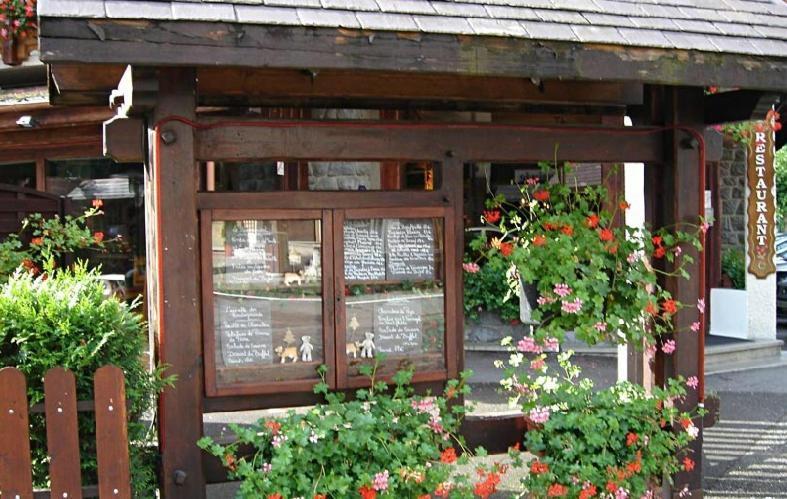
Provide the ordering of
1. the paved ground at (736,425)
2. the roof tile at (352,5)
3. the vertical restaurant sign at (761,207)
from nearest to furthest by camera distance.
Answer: the roof tile at (352,5) < the paved ground at (736,425) < the vertical restaurant sign at (761,207)

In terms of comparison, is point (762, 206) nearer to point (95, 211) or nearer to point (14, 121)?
point (95, 211)

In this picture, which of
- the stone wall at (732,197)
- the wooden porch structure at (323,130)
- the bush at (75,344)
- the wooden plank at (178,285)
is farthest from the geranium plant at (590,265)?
the stone wall at (732,197)

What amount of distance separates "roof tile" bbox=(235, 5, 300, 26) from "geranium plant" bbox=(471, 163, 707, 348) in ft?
4.85

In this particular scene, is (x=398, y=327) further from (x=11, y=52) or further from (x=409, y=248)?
(x=11, y=52)

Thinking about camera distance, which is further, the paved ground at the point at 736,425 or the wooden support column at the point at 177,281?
the paved ground at the point at 736,425

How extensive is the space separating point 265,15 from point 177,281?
4.03 feet

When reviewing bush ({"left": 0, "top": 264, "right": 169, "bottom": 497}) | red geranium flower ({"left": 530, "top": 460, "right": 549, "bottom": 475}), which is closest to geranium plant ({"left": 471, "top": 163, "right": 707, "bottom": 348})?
red geranium flower ({"left": 530, "top": 460, "right": 549, "bottom": 475})

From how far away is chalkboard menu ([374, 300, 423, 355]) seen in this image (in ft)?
15.1

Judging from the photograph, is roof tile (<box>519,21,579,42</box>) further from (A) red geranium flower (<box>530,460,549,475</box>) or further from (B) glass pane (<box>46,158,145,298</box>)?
(B) glass pane (<box>46,158,145,298</box>)

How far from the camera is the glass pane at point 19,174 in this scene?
10.6 metres

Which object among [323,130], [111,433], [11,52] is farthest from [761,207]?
[111,433]

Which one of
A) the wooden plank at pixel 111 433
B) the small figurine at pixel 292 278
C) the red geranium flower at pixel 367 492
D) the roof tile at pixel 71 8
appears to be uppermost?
the roof tile at pixel 71 8

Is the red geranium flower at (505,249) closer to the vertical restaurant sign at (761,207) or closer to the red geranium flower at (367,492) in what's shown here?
the red geranium flower at (367,492)

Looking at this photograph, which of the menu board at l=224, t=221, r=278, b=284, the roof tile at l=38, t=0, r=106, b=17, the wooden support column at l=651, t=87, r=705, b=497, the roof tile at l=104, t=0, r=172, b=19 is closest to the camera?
the roof tile at l=38, t=0, r=106, b=17
